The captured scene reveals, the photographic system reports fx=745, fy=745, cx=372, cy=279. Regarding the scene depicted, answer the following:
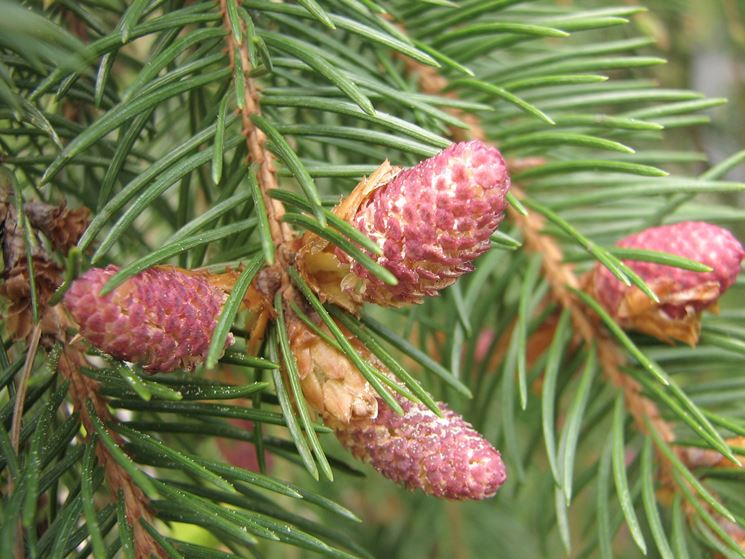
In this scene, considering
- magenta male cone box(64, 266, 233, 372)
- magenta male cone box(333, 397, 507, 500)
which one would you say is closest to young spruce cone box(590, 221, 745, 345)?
magenta male cone box(333, 397, 507, 500)

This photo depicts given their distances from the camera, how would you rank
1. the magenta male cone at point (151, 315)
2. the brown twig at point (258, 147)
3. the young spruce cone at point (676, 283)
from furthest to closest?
the young spruce cone at point (676, 283)
the brown twig at point (258, 147)
the magenta male cone at point (151, 315)

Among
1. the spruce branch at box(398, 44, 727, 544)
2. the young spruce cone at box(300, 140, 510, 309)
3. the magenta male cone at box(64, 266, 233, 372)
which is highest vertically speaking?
the young spruce cone at box(300, 140, 510, 309)

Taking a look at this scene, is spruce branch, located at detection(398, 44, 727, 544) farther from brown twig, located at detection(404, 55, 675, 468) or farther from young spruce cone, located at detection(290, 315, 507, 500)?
young spruce cone, located at detection(290, 315, 507, 500)

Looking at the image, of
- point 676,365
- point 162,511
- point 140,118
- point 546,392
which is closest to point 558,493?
point 546,392

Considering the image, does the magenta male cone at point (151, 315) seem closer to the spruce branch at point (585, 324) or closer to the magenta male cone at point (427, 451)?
the magenta male cone at point (427, 451)

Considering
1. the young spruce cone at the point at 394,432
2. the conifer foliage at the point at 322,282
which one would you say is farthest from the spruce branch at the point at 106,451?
the young spruce cone at the point at 394,432

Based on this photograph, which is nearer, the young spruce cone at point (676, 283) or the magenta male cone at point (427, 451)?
the magenta male cone at point (427, 451)

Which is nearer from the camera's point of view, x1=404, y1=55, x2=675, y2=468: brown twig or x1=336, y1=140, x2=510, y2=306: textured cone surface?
x1=336, y1=140, x2=510, y2=306: textured cone surface
